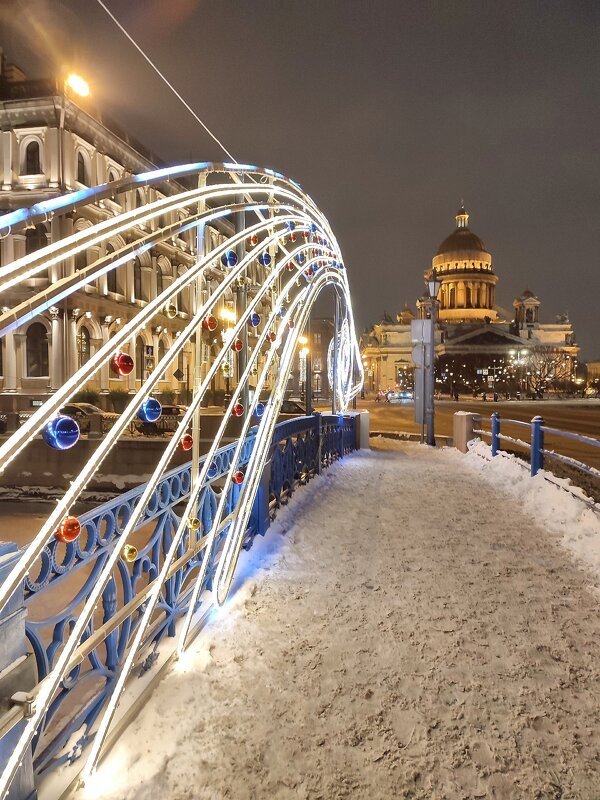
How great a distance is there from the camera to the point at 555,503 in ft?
25.7

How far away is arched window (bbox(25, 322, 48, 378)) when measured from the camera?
33438mm

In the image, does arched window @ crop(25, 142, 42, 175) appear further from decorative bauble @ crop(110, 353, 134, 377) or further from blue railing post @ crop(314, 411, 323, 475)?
decorative bauble @ crop(110, 353, 134, 377)

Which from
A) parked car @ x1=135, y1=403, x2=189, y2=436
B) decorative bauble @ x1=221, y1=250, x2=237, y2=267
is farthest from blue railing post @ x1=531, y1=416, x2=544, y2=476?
parked car @ x1=135, y1=403, x2=189, y2=436

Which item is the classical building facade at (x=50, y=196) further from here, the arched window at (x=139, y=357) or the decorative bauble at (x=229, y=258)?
the decorative bauble at (x=229, y=258)

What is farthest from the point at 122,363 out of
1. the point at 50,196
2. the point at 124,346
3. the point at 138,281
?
the point at 138,281

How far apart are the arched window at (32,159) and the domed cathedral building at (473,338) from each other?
6471 cm

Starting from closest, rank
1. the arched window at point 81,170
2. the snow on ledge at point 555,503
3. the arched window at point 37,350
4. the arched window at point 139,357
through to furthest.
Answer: the snow on ledge at point 555,503
the arched window at point 37,350
the arched window at point 81,170
the arched window at point 139,357

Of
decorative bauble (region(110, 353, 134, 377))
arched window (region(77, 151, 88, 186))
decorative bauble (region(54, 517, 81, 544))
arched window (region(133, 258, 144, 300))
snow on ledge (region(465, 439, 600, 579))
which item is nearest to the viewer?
decorative bauble (region(54, 517, 81, 544))

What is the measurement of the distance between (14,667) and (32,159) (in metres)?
37.5

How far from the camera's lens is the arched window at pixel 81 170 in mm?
33875

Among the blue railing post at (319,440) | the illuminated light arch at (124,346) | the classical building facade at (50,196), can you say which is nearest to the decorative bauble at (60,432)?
the illuminated light arch at (124,346)

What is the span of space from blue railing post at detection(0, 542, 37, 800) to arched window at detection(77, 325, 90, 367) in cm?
3355

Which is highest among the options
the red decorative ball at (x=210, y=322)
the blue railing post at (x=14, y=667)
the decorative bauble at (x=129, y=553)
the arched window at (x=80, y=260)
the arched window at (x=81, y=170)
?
the arched window at (x=81, y=170)

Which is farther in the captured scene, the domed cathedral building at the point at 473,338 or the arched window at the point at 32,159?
the domed cathedral building at the point at 473,338
